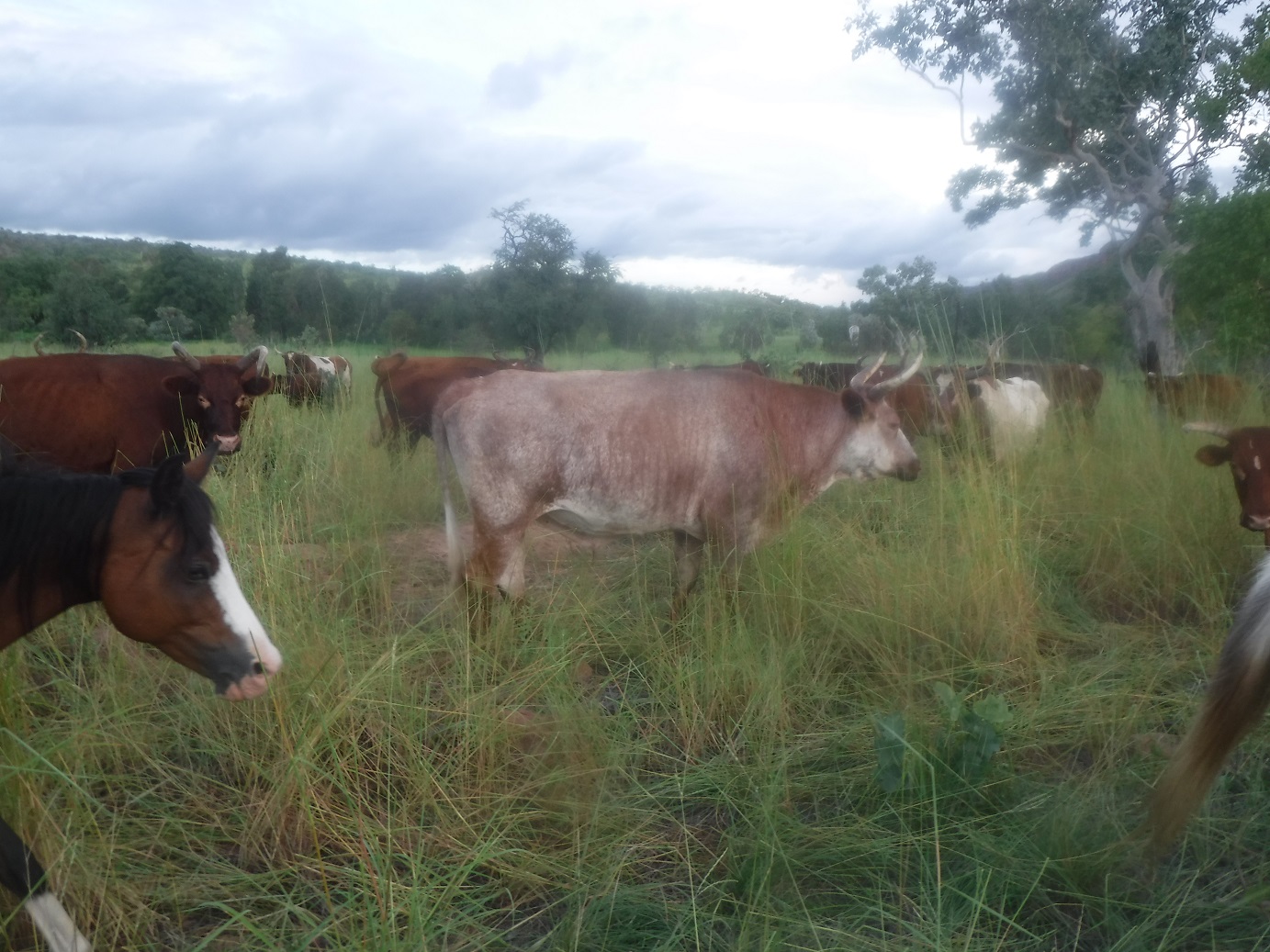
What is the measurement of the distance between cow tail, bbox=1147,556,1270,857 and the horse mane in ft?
8.57

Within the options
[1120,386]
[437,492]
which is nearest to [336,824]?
[437,492]

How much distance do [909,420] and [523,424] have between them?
5799 mm

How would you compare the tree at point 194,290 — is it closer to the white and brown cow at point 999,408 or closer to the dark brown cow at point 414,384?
the dark brown cow at point 414,384

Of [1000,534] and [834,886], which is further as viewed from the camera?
[1000,534]

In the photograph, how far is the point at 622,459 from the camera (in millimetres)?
4676

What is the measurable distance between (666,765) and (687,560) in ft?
5.92

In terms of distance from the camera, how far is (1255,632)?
2195mm

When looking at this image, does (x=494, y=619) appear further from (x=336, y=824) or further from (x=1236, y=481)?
(x=1236, y=481)

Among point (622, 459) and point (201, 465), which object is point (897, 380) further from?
point (201, 465)

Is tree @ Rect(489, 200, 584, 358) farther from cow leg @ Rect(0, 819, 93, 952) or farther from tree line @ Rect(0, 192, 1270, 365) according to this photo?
cow leg @ Rect(0, 819, 93, 952)

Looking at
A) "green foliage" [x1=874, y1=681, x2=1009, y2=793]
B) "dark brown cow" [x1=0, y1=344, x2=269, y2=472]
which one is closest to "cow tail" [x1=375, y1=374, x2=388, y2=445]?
"dark brown cow" [x1=0, y1=344, x2=269, y2=472]

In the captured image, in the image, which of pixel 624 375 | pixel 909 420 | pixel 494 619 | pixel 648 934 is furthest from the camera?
pixel 909 420


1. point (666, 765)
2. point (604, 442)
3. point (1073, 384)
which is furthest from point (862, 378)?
point (1073, 384)

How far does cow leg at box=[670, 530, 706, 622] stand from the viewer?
5.05 m
